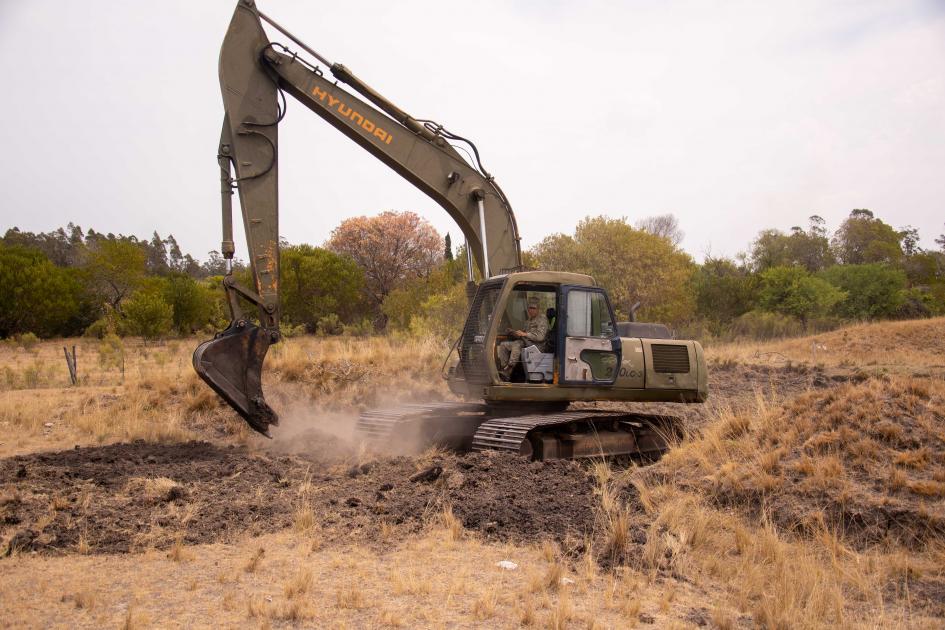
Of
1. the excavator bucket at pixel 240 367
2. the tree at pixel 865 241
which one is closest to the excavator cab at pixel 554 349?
the excavator bucket at pixel 240 367

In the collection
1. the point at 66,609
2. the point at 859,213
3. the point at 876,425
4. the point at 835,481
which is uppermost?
the point at 859,213

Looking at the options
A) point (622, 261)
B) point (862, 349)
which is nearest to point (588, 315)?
point (862, 349)

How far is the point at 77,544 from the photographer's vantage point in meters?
5.97

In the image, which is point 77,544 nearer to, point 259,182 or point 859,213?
point 259,182

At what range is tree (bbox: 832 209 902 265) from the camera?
5553cm

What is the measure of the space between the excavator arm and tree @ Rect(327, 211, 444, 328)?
36504mm

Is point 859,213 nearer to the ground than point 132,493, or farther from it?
farther from it

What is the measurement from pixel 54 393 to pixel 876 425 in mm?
14718

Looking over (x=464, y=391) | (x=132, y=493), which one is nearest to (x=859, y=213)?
(x=464, y=391)

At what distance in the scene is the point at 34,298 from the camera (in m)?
38.8

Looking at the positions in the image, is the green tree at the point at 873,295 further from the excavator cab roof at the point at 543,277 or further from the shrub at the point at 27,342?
the shrub at the point at 27,342

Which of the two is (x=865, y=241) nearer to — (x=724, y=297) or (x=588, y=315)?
(x=724, y=297)

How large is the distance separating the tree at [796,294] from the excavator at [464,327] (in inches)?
1171

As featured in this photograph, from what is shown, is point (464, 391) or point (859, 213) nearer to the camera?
point (464, 391)
